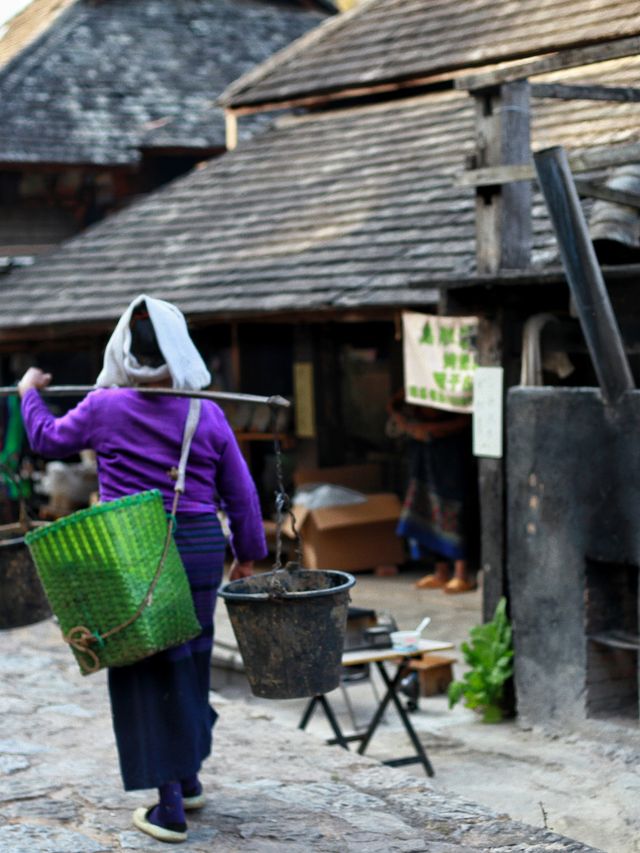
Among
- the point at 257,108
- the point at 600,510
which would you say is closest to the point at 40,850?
the point at 600,510

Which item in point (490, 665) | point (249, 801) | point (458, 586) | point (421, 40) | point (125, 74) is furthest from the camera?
point (125, 74)

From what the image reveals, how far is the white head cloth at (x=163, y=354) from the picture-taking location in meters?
4.74

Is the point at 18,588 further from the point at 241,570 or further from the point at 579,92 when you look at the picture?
the point at 579,92

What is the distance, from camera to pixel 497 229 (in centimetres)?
734

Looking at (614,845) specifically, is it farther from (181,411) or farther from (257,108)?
(257,108)

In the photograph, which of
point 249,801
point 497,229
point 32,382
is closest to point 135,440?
point 32,382

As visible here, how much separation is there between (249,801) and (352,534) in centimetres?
674

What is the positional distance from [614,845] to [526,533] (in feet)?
6.41

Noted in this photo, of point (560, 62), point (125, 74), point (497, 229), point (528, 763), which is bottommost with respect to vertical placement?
point (528, 763)

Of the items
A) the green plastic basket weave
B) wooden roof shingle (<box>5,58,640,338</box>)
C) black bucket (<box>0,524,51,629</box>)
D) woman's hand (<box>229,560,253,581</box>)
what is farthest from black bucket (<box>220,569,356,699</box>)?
wooden roof shingle (<box>5,58,640,338</box>)

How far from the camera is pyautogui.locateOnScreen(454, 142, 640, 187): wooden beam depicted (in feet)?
20.4

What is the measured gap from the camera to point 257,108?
15.3 meters

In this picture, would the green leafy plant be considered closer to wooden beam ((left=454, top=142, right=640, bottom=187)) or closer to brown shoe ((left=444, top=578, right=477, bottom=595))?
wooden beam ((left=454, top=142, right=640, bottom=187))

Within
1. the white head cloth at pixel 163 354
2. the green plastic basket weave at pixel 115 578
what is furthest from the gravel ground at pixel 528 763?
the white head cloth at pixel 163 354
